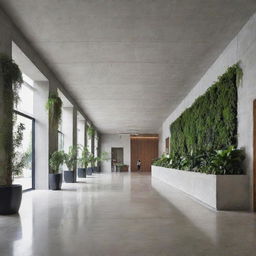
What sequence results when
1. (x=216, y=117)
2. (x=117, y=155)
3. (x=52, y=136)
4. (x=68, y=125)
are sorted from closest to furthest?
(x=216, y=117)
(x=52, y=136)
(x=68, y=125)
(x=117, y=155)

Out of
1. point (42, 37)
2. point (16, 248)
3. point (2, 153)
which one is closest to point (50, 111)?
point (42, 37)

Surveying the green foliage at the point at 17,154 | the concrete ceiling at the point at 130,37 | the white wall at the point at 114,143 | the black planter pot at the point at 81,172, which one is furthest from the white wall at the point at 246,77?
the white wall at the point at 114,143

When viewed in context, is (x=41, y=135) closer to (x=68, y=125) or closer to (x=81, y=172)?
(x=68, y=125)

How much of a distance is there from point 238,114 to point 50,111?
542 cm

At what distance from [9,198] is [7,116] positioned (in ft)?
4.55

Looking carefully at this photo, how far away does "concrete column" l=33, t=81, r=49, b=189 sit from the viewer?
10.4 meters

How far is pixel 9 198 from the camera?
5785mm

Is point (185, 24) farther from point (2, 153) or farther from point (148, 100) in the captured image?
point (148, 100)

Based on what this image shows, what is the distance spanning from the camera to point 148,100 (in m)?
14.6

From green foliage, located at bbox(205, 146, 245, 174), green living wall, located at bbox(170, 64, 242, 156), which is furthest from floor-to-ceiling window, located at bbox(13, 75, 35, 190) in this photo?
green foliage, located at bbox(205, 146, 245, 174)

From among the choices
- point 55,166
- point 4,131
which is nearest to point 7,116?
point 4,131

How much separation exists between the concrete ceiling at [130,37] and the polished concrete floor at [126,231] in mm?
3535

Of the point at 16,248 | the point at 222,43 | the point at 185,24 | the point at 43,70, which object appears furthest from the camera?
the point at 43,70

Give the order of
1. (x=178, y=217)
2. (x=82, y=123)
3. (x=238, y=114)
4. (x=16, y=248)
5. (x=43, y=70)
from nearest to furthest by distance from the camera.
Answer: (x=16, y=248) → (x=178, y=217) → (x=238, y=114) → (x=43, y=70) → (x=82, y=123)
